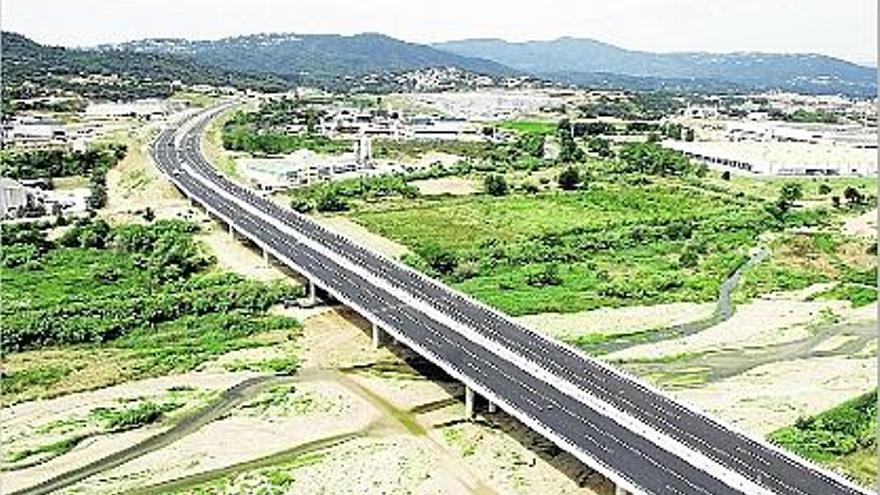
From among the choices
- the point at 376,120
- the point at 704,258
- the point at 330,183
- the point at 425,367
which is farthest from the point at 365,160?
the point at 425,367

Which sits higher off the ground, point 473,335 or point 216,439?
point 473,335

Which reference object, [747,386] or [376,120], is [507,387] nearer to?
[747,386]

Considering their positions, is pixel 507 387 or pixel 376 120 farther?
pixel 376 120

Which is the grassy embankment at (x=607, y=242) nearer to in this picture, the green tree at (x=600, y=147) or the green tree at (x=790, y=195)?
A: the green tree at (x=790, y=195)

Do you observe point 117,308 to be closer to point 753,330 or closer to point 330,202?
point 330,202

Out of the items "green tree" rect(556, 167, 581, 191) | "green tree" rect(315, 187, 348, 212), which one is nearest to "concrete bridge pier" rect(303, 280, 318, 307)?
"green tree" rect(315, 187, 348, 212)

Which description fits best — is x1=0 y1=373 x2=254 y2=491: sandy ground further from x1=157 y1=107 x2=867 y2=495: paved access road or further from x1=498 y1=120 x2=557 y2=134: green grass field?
x1=498 y1=120 x2=557 y2=134: green grass field

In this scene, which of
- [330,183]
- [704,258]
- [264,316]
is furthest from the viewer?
[330,183]
